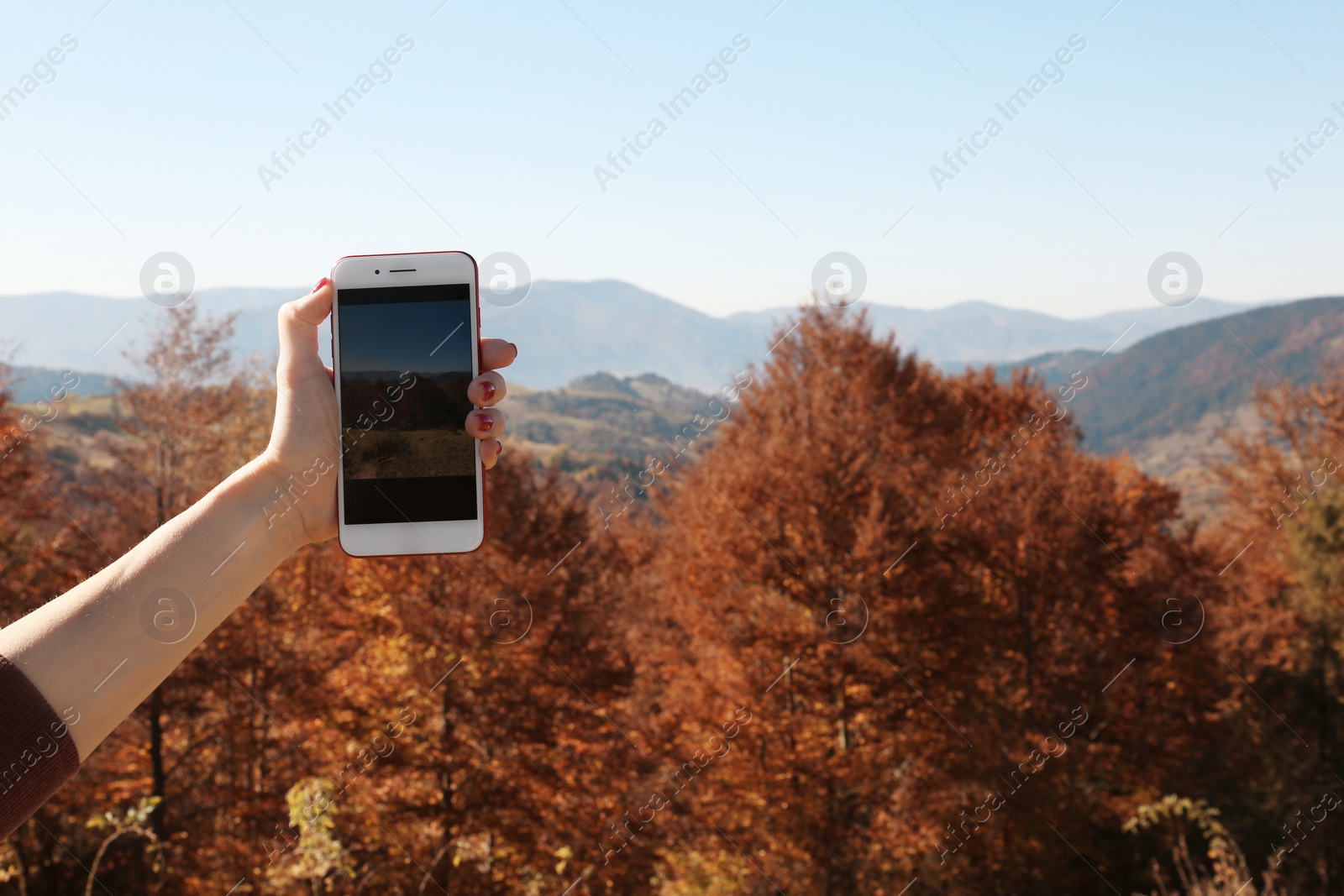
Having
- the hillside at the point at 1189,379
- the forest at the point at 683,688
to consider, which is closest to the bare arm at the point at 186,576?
the forest at the point at 683,688

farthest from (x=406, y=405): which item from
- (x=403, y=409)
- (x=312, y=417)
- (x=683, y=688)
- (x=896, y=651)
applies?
(x=683, y=688)

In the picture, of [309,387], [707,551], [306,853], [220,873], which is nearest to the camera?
[309,387]

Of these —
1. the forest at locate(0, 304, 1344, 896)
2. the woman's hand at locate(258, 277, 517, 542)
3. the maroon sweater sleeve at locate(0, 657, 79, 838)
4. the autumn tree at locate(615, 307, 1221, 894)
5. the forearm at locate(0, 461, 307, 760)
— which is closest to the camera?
the maroon sweater sleeve at locate(0, 657, 79, 838)

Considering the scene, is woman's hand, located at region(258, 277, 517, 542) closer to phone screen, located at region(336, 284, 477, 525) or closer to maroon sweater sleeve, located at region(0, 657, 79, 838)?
A: phone screen, located at region(336, 284, 477, 525)

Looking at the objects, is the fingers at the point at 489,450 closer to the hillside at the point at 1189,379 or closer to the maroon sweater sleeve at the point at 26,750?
the maroon sweater sleeve at the point at 26,750

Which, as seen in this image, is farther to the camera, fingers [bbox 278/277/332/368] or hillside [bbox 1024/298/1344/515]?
hillside [bbox 1024/298/1344/515]

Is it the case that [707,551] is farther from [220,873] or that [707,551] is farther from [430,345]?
[430,345]

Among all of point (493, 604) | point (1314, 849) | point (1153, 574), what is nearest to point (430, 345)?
point (493, 604)

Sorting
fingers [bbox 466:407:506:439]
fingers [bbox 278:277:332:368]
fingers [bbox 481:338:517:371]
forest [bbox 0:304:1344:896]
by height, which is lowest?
forest [bbox 0:304:1344:896]

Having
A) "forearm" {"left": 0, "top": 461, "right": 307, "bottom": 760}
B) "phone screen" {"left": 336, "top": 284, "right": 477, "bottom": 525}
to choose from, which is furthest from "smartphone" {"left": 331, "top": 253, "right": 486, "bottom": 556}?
"forearm" {"left": 0, "top": 461, "right": 307, "bottom": 760}
